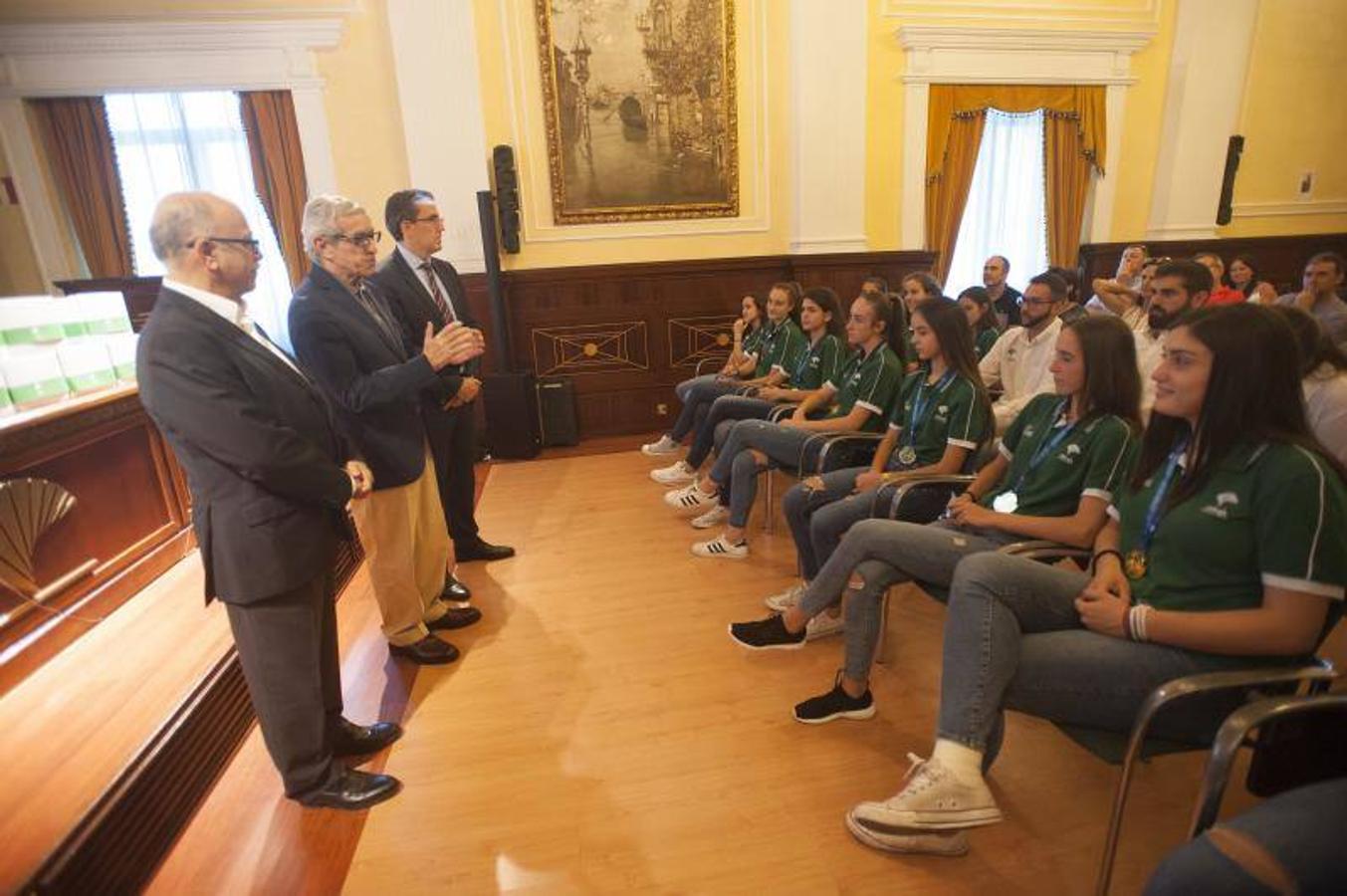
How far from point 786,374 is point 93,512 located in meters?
3.25

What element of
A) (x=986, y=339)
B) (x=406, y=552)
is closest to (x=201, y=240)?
(x=406, y=552)

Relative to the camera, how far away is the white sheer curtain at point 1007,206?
18.1 ft

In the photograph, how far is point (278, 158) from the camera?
184 inches

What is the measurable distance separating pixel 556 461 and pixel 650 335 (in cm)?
128

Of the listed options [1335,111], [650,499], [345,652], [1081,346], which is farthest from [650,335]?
[1335,111]

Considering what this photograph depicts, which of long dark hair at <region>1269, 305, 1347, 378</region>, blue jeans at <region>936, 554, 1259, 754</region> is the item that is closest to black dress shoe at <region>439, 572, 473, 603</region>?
blue jeans at <region>936, 554, 1259, 754</region>

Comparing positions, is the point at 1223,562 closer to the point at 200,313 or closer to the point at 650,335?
the point at 200,313

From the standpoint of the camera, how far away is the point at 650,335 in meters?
5.21

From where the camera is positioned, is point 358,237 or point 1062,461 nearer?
point 1062,461

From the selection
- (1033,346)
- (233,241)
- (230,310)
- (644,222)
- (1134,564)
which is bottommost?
(1134,564)

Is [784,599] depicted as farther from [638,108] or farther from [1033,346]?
[638,108]

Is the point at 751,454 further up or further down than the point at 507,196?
further down

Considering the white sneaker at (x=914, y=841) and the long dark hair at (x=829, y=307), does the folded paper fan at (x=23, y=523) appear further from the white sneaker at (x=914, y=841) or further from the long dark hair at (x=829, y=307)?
the long dark hair at (x=829, y=307)

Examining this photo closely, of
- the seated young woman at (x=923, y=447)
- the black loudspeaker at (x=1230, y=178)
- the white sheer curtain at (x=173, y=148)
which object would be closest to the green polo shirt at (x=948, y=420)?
the seated young woman at (x=923, y=447)
